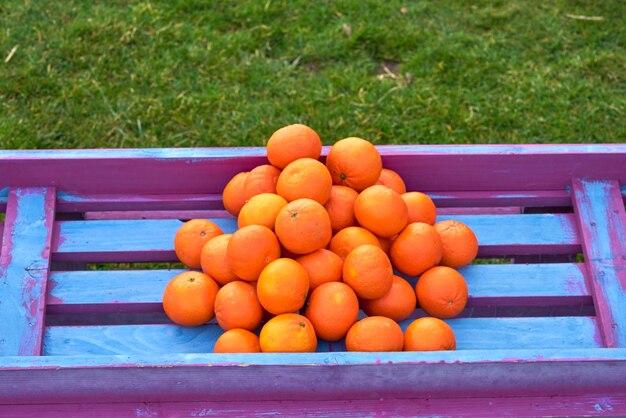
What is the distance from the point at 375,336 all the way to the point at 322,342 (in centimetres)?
→ 23

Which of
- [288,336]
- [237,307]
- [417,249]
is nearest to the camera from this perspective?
[288,336]

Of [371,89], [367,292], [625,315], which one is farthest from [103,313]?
[371,89]

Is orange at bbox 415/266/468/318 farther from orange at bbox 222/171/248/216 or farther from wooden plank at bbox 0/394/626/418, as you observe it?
orange at bbox 222/171/248/216

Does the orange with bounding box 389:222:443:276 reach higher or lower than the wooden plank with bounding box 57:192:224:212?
lower

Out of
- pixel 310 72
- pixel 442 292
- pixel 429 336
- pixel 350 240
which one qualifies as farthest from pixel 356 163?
pixel 310 72

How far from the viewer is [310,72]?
3768mm

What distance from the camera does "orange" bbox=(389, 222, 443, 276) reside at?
1976 millimetres

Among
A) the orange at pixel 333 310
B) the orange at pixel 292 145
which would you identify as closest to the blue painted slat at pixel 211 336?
the orange at pixel 333 310

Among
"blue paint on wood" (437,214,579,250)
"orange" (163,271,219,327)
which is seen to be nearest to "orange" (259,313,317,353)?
"orange" (163,271,219,327)

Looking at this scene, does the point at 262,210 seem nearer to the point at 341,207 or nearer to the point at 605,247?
the point at 341,207

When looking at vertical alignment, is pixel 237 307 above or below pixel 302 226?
below

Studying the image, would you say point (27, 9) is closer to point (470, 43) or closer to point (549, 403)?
point (470, 43)

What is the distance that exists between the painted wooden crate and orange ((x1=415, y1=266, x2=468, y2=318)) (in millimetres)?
91

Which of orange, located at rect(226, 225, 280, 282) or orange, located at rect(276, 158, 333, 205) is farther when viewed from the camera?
orange, located at rect(276, 158, 333, 205)
